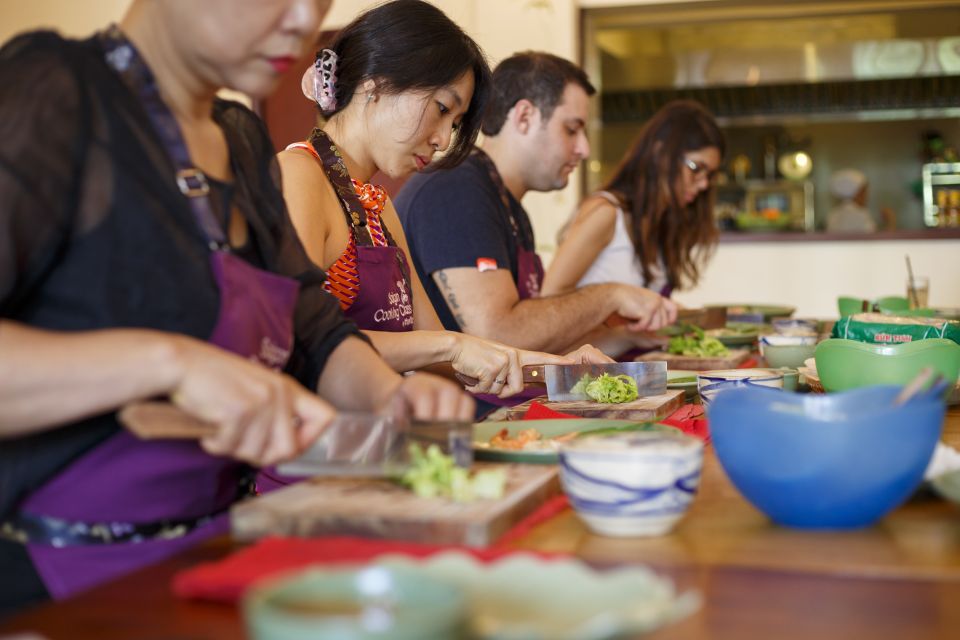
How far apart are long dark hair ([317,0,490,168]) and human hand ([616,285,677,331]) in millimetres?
958

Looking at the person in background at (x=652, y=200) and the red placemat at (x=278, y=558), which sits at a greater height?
the person in background at (x=652, y=200)

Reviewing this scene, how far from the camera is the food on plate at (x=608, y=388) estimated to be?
80.4 inches

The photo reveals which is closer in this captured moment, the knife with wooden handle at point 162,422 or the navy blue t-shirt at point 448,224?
the knife with wooden handle at point 162,422

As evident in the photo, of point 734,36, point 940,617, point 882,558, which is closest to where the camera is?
point 940,617

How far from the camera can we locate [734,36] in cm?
810

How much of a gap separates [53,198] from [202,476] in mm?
363

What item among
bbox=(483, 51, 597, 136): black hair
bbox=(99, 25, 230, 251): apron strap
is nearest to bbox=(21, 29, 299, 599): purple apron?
bbox=(99, 25, 230, 251): apron strap

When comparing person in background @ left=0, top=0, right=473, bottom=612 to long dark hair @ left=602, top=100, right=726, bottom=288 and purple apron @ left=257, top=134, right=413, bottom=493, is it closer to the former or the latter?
purple apron @ left=257, top=134, right=413, bottom=493

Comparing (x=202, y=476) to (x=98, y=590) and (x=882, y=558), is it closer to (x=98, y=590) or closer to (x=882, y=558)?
(x=98, y=590)

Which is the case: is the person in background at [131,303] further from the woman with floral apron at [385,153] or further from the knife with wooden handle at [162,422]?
the woman with floral apron at [385,153]

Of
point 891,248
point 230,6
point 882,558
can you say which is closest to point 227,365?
point 230,6

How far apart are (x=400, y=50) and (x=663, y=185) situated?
1.93 meters

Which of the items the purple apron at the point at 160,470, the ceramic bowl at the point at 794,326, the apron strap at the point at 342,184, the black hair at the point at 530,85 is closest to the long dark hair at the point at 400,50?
the apron strap at the point at 342,184

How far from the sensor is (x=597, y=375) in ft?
6.88
